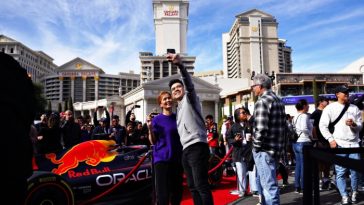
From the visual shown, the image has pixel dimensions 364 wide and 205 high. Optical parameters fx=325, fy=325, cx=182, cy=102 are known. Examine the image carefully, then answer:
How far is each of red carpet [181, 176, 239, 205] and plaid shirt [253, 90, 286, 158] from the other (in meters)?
2.33

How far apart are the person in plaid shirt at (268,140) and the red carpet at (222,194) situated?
2205mm

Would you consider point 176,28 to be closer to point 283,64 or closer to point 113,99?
point 283,64

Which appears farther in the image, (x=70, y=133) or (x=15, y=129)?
(x=70, y=133)

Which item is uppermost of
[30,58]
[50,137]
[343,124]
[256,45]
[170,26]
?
[170,26]

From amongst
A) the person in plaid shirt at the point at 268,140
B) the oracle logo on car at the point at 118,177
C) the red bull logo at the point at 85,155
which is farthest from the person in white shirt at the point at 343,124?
the red bull logo at the point at 85,155

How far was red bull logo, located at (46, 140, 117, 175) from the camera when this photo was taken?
4785mm

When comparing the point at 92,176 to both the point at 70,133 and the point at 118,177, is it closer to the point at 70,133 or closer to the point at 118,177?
the point at 118,177

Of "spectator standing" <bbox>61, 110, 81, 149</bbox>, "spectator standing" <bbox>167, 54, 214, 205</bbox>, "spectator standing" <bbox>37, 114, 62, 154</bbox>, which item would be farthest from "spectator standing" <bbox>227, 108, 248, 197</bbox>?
"spectator standing" <bbox>61, 110, 81, 149</bbox>

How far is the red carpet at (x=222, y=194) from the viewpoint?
18.9 feet

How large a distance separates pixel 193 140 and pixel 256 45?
12490cm

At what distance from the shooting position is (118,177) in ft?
16.6

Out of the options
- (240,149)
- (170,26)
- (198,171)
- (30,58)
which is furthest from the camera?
(30,58)

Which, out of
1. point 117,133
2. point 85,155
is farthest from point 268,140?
point 117,133

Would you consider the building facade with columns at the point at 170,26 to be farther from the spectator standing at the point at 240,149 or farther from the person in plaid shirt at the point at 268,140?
→ the person in plaid shirt at the point at 268,140
